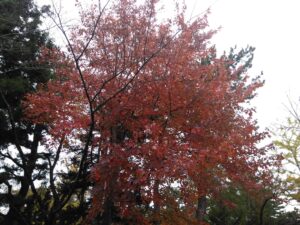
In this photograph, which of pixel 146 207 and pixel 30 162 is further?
pixel 30 162

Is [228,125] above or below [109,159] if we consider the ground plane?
above

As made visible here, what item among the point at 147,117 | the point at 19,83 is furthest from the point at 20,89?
the point at 147,117

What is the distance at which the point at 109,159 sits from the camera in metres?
9.38

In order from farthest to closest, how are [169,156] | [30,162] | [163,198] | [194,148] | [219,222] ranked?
[219,222]
[30,162]
[163,198]
[194,148]
[169,156]

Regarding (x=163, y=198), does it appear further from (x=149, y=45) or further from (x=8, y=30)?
(x=8, y=30)

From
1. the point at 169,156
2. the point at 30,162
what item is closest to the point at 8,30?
the point at 30,162

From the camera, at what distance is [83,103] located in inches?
464

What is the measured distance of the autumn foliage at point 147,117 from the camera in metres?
9.75

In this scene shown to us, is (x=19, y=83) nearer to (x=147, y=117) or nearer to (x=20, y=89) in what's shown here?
A: (x=20, y=89)

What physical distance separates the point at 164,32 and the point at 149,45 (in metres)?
0.58

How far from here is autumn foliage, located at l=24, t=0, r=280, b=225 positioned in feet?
32.0

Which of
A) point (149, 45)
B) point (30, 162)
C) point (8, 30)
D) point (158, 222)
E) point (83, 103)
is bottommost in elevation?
point (158, 222)

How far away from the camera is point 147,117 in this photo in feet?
36.4

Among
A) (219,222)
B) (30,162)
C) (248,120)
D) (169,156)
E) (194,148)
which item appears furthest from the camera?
(219,222)
